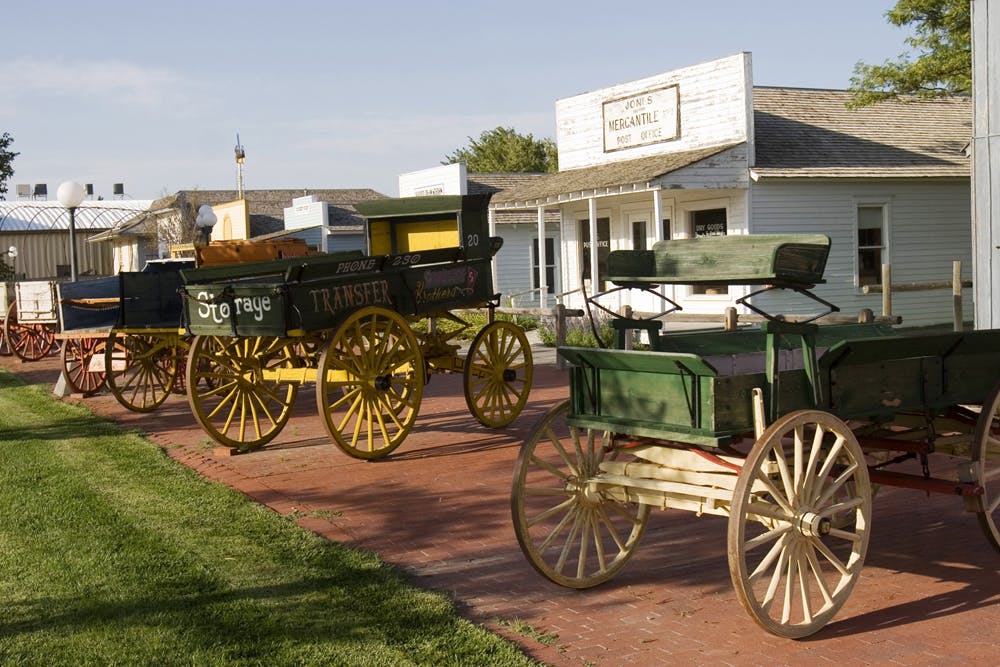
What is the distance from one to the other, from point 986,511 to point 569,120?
63.5ft

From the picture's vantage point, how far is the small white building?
20250 millimetres

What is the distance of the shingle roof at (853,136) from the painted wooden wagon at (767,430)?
14.3m

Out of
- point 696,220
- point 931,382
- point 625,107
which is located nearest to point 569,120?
point 625,107

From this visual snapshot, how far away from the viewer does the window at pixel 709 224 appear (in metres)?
21.0

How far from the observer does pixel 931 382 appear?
5.95 meters

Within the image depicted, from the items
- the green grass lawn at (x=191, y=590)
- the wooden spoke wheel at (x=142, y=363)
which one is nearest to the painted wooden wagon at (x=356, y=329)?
the green grass lawn at (x=191, y=590)

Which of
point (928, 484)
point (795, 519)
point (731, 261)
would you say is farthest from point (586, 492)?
point (928, 484)

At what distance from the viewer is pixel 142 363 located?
13766 millimetres

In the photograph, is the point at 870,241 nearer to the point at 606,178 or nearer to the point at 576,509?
the point at 606,178

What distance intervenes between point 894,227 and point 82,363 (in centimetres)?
1454

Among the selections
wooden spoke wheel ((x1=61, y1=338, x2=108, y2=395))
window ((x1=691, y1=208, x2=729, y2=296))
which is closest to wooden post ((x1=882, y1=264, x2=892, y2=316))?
window ((x1=691, y1=208, x2=729, y2=296))

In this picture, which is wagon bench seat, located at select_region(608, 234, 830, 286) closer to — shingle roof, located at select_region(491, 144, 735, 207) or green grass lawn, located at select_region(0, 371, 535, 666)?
green grass lawn, located at select_region(0, 371, 535, 666)

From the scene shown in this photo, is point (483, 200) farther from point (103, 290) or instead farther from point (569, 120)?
point (569, 120)

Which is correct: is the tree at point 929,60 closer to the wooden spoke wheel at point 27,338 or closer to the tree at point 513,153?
the wooden spoke wheel at point 27,338
